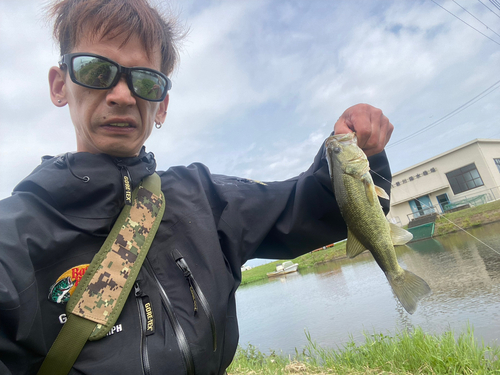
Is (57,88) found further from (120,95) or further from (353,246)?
(353,246)

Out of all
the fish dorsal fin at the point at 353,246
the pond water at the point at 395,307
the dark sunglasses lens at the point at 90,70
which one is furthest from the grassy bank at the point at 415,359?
the dark sunglasses lens at the point at 90,70

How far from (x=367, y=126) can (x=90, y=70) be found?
1488 mm

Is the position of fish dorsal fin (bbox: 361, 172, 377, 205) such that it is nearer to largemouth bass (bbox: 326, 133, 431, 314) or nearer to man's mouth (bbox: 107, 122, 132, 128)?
largemouth bass (bbox: 326, 133, 431, 314)

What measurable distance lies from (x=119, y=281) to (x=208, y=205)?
2.09ft

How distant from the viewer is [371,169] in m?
1.87

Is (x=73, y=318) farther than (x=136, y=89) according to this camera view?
No

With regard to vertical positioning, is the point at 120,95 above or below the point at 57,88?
below

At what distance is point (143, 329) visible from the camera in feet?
4.47

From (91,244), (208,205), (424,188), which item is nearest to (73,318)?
(91,244)

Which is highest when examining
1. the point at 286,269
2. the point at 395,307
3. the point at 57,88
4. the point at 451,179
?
the point at 451,179

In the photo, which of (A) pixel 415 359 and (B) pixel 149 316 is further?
(A) pixel 415 359

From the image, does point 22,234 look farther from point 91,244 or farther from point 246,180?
point 246,180

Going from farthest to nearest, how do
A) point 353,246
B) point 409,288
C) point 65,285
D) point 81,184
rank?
point 353,246
point 409,288
point 81,184
point 65,285

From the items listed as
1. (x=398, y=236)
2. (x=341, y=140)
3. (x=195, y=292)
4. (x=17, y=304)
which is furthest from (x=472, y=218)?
(x=17, y=304)
